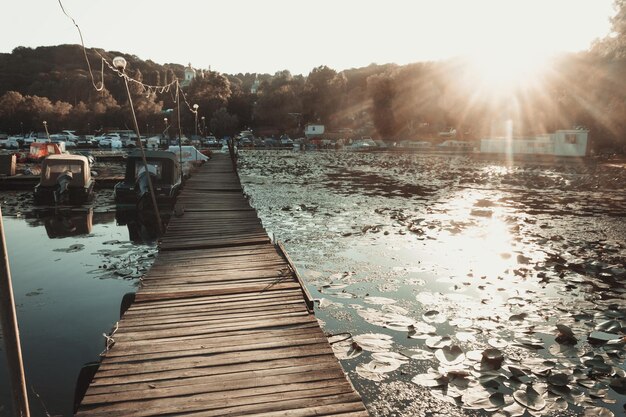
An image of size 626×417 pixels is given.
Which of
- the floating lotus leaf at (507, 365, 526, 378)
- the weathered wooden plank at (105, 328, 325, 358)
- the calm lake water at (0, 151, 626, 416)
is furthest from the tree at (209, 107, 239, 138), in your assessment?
the floating lotus leaf at (507, 365, 526, 378)

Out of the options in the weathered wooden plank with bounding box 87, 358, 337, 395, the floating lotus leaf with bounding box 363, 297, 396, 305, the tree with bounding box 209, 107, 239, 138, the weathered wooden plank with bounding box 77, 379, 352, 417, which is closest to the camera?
the weathered wooden plank with bounding box 77, 379, 352, 417

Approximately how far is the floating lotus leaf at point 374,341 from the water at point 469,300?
35 millimetres

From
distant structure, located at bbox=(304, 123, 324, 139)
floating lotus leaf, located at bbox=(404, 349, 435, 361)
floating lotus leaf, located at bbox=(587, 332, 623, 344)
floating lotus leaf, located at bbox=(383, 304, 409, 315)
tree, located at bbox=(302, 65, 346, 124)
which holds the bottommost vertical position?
floating lotus leaf, located at bbox=(404, 349, 435, 361)

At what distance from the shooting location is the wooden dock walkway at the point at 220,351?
438 cm

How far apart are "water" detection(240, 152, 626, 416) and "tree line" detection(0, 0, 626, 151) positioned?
1633cm

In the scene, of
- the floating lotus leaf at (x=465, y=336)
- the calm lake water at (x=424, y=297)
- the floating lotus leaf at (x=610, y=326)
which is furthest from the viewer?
the floating lotus leaf at (x=610, y=326)

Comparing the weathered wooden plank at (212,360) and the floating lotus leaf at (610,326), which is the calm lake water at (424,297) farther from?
the weathered wooden plank at (212,360)

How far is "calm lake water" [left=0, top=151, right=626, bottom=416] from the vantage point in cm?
637

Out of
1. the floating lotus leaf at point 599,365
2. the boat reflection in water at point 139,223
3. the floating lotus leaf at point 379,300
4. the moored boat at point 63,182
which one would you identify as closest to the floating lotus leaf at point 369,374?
the floating lotus leaf at point 379,300

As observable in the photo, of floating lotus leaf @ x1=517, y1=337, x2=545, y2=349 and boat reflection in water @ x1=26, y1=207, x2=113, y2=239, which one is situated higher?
boat reflection in water @ x1=26, y1=207, x2=113, y2=239

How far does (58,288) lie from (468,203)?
2092 cm

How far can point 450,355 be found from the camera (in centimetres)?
724

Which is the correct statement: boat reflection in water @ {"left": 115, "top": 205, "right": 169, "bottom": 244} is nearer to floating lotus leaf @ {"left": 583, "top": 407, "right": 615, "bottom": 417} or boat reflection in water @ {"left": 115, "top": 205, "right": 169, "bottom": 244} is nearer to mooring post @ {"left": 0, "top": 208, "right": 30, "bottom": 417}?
mooring post @ {"left": 0, "top": 208, "right": 30, "bottom": 417}

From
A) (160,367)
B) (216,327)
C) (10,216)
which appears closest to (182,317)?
(216,327)
